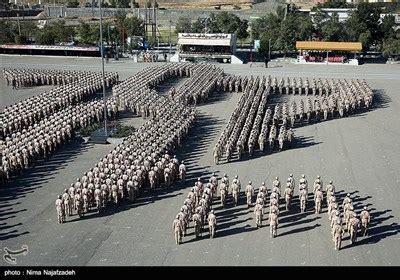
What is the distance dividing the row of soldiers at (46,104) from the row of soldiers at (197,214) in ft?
37.5

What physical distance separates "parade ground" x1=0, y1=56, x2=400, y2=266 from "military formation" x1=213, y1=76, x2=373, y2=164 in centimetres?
63

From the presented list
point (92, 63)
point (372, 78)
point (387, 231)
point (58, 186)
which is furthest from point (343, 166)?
point (92, 63)

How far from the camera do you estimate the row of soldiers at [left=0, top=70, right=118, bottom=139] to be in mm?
23984

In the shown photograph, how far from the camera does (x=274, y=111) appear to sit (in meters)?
27.1

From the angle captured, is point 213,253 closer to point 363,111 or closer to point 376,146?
point 376,146

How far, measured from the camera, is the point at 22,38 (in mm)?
56406

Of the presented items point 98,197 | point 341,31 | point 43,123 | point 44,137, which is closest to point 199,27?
point 341,31

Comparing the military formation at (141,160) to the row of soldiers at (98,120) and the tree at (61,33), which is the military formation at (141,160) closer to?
the row of soldiers at (98,120)

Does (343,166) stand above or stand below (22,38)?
below

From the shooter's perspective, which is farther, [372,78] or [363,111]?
[372,78]

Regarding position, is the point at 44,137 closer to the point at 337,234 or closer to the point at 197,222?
the point at 197,222

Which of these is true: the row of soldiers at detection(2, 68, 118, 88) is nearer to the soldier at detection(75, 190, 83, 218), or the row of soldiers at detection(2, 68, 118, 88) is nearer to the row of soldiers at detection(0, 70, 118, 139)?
the row of soldiers at detection(0, 70, 118, 139)

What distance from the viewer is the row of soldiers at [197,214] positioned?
13.9 metres
